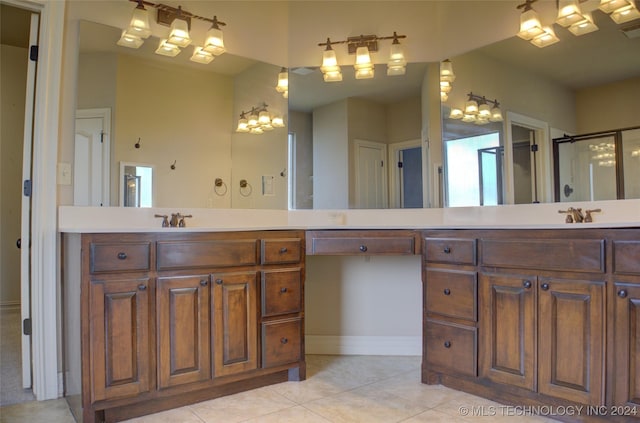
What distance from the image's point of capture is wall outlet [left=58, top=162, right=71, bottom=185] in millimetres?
2123

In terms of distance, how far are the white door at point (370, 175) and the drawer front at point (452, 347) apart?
2.85ft

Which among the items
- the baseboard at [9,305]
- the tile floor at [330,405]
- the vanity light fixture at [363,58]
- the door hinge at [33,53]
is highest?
the vanity light fixture at [363,58]

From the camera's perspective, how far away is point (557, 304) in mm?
1783

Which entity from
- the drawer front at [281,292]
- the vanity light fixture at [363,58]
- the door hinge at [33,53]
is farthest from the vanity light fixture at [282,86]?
the door hinge at [33,53]

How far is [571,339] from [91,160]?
2402 mm

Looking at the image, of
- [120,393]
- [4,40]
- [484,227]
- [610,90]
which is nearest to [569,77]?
[610,90]

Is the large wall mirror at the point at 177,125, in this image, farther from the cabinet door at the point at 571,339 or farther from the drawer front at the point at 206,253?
the cabinet door at the point at 571,339

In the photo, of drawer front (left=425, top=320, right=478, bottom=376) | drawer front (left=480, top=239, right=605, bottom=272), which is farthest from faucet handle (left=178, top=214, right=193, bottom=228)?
drawer front (left=480, top=239, right=605, bottom=272)

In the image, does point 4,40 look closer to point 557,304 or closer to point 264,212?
point 264,212

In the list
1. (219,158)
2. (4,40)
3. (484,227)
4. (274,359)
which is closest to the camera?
(484,227)

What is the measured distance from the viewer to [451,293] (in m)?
2.17

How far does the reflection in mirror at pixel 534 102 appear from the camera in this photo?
2076 millimetres

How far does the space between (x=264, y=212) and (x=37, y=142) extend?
4.16 feet

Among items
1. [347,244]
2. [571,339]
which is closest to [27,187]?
[347,244]
